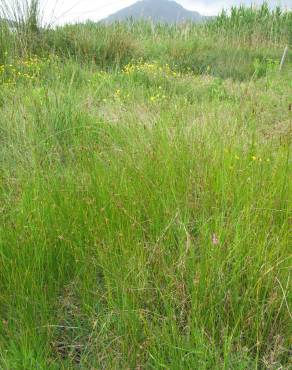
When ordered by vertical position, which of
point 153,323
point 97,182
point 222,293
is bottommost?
point 153,323

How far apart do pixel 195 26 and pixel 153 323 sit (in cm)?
1234

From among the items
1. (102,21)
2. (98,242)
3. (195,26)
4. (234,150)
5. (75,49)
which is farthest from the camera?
(195,26)

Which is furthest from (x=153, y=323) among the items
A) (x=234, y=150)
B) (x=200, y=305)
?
(x=234, y=150)

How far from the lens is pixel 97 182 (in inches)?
82.4

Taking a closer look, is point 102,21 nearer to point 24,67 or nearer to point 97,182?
point 24,67

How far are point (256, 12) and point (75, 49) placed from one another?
732 cm

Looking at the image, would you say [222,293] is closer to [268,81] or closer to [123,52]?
[268,81]

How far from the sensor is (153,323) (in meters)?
1.53

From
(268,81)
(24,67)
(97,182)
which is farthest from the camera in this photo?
(268,81)

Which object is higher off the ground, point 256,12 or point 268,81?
point 256,12

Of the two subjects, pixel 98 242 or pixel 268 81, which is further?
pixel 268 81

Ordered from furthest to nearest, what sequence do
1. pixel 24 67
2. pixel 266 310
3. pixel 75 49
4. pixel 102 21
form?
pixel 102 21 → pixel 75 49 → pixel 24 67 → pixel 266 310

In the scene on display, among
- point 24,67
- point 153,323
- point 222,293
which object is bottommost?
point 153,323

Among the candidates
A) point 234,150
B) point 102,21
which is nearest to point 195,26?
point 102,21
